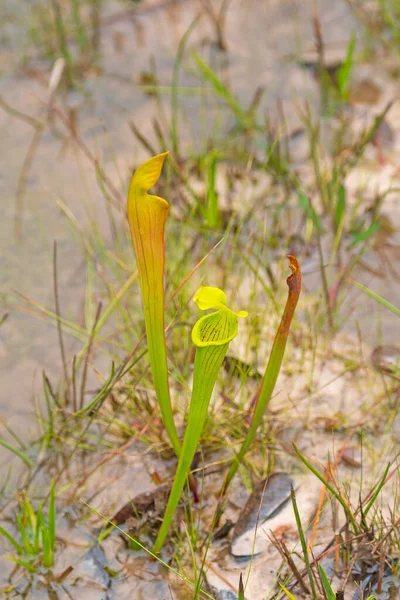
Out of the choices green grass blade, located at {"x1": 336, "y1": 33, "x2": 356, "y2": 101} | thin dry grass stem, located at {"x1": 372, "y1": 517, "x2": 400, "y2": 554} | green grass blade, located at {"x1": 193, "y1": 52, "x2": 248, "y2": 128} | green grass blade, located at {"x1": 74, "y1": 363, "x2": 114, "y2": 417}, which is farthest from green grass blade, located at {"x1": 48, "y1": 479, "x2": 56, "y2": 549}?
green grass blade, located at {"x1": 336, "y1": 33, "x2": 356, "y2": 101}

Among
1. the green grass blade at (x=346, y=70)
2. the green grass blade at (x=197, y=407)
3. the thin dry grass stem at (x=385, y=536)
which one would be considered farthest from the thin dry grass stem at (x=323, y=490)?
the green grass blade at (x=346, y=70)

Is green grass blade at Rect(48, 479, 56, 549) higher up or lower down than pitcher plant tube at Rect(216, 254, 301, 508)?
lower down

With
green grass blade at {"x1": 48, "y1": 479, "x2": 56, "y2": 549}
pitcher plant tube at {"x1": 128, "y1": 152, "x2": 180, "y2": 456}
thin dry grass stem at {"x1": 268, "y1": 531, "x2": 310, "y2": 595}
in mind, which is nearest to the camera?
pitcher plant tube at {"x1": 128, "y1": 152, "x2": 180, "y2": 456}

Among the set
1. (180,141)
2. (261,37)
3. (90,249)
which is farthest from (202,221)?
(261,37)

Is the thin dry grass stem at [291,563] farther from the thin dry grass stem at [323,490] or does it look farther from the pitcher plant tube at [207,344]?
the pitcher plant tube at [207,344]

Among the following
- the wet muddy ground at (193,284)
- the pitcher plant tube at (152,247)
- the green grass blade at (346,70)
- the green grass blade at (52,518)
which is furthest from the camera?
the green grass blade at (346,70)

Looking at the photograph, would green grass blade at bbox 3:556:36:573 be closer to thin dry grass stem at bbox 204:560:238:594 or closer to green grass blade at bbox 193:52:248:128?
thin dry grass stem at bbox 204:560:238:594

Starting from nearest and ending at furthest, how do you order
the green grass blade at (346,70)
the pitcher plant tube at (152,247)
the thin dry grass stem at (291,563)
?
1. the pitcher plant tube at (152,247)
2. the thin dry grass stem at (291,563)
3. the green grass blade at (346,70)

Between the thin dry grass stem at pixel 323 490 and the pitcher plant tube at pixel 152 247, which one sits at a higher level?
the pitcher plant tube at pixel 152 247
